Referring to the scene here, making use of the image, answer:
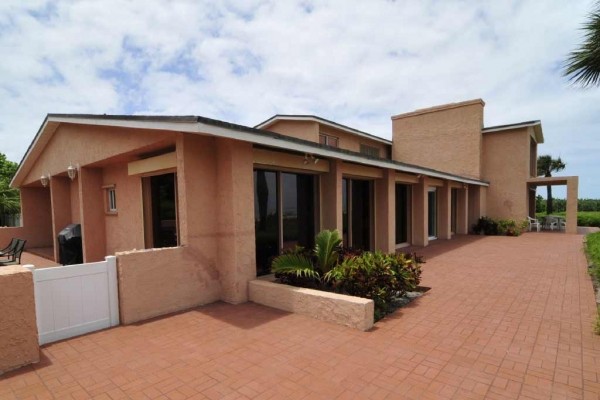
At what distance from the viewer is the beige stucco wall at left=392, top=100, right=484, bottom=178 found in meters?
20.6

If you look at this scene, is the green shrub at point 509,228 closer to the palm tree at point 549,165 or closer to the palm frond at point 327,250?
the palm frond at point 327,250

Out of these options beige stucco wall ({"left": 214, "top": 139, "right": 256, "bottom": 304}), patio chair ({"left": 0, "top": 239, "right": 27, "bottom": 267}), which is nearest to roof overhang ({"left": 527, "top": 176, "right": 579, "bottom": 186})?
beige stucco wall ({"left": 214, "top": 139, "right": 256, "bottom": 304})

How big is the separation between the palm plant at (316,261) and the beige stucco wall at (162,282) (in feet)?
4.66

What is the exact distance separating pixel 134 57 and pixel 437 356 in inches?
381

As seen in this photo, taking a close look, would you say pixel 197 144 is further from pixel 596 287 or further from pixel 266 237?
pixel 596 287

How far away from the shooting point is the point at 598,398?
3.21 m

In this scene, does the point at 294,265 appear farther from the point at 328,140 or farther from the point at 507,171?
the point at 507,171

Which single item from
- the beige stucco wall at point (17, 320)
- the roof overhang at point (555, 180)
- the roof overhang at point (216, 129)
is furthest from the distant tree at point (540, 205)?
the beige stucco wall at point (17, 320)

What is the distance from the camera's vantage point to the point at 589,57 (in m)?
8.00

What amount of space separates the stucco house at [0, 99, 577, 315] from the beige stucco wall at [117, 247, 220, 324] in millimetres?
20

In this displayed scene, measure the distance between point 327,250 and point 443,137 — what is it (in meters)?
18.6

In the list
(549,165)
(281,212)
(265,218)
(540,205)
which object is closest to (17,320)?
(265,218)

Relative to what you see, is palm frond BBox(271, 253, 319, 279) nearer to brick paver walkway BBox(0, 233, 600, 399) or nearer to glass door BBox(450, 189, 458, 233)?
brick paver walkway BBox(0, 233, 600, 399)

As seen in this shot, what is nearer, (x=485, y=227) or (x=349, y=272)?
(x=349, y=272)
